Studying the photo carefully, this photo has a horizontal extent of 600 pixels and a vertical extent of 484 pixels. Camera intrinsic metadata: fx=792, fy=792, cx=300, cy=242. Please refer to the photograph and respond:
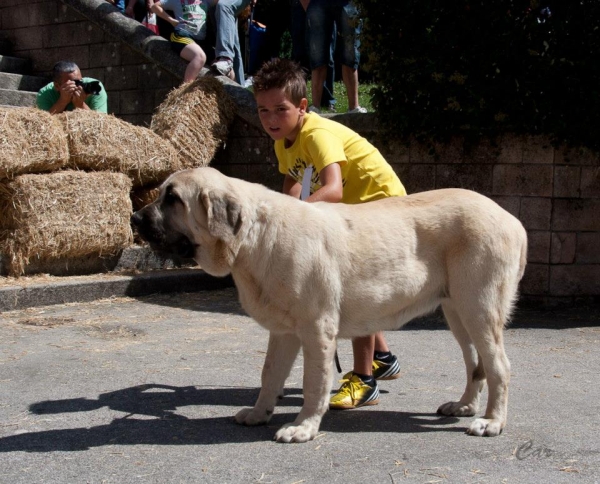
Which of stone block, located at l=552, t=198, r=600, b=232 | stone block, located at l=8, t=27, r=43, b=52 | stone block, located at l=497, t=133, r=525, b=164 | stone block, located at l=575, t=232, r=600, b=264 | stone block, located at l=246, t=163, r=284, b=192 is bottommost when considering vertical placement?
stone block, located at l=575, t=232, r=600, b=264

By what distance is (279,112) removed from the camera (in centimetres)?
496

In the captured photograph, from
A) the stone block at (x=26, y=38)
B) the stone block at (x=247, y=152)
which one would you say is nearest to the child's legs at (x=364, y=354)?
the stone block at (x=247, y=152)

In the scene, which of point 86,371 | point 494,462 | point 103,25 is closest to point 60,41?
point 103,25

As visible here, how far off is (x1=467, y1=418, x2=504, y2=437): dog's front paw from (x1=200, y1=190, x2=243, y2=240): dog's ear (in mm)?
1687

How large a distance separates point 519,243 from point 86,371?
10.0 ft

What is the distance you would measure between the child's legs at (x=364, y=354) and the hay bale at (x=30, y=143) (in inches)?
179

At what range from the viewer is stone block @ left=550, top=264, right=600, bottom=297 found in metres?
8.00

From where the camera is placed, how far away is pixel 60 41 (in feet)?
41.1

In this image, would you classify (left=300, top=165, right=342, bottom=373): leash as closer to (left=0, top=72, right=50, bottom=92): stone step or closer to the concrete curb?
the concrete curb

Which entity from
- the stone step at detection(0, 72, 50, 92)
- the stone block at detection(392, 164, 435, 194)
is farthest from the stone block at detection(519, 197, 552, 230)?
the stone step at detection(0, 72, 50, 92)

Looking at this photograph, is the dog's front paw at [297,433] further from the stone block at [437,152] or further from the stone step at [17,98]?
the stone step at [17,98]

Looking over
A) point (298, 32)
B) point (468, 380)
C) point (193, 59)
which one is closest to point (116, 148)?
point (193, 59)

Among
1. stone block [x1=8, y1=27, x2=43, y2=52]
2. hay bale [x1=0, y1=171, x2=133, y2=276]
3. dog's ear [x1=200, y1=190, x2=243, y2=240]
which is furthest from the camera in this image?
stone block [x1=8, y1=27, x2=43, y2=52]

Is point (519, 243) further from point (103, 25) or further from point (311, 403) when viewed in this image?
point (103, 25)
